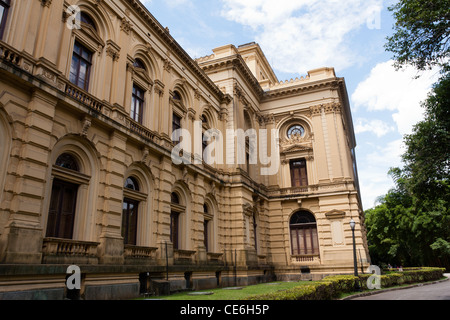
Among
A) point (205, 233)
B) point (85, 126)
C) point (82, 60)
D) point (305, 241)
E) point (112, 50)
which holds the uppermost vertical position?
point (112, 50)

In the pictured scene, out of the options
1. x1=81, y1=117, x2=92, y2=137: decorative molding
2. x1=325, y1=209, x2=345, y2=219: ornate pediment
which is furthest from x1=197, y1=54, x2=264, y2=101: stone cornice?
x1=81, y1=117, x2=92, y2=137: decorative molding

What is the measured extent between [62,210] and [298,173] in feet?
84.1

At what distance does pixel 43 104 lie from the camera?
13062 millimetres

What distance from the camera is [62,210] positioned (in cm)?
1416

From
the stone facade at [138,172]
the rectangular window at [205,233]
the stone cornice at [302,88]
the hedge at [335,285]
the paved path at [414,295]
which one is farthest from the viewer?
the stone cornice at [302,88]

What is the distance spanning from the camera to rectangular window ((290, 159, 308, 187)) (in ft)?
115

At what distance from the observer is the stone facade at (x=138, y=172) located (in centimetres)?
1224

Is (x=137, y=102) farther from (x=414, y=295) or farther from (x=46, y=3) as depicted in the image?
(x=414, y=295)

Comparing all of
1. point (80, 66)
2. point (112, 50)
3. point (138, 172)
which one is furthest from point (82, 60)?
point (138, 172)

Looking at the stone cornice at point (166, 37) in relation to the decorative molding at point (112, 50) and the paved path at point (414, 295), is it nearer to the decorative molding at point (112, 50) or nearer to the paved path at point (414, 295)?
the decorative molding at point (112, 50)

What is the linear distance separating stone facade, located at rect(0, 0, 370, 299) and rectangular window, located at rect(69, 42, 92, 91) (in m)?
0.06

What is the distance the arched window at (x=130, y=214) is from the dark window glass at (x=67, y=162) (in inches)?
125

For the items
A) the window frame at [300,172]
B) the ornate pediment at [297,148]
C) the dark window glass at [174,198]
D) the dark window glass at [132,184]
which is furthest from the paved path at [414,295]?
the ornate pediment at [297,148]
